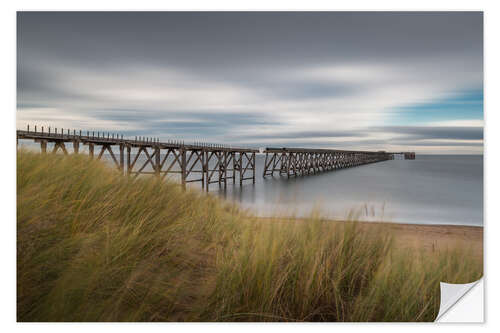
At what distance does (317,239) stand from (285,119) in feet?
10.8

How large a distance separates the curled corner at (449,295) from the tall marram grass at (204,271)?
0.08m

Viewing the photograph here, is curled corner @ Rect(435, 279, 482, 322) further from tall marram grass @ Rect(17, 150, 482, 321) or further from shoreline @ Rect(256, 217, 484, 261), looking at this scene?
shoreline @ Rect(256, 217, 484, 261)

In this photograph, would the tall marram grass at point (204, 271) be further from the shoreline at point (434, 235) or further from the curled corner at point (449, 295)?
the shoreline at point (434, 235)

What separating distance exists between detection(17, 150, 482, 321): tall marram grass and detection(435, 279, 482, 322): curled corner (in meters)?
0.08

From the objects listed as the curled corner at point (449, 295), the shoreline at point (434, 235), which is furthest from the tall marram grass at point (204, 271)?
the shoreline at point (434, 235)

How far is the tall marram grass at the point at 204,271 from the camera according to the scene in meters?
2.54

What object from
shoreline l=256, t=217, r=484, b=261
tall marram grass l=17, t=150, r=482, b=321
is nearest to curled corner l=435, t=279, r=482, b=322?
tall marram grass l=17, t=150, r=482, b=321

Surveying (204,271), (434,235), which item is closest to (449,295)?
(204,271)

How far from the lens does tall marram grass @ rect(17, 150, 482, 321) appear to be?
8.34 ft

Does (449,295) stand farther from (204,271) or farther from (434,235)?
(434,235)

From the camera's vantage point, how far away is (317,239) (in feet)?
10.8

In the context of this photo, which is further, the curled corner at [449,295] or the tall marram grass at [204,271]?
the curled corner at [449,295]
